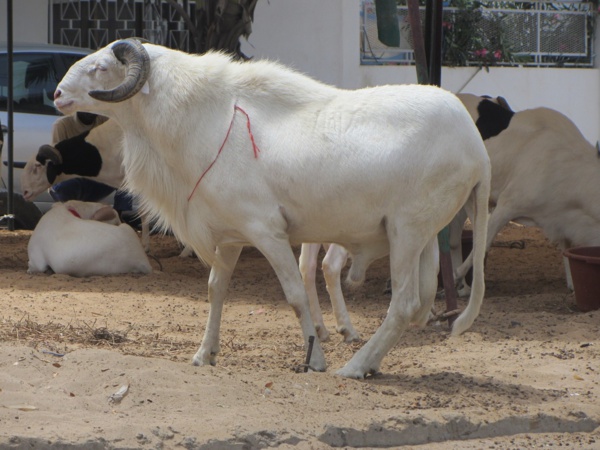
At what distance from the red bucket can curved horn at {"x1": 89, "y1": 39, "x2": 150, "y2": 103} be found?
12.8 ft

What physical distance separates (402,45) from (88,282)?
383 inches

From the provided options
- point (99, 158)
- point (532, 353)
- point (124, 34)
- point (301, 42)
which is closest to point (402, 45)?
point (301, 42)

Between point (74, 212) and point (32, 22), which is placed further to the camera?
point (32, 22)

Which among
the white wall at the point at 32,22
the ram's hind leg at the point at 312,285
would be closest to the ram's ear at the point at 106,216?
the ram's hind leg at the point at 312,285

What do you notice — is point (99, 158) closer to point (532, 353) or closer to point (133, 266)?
point (133, 266)

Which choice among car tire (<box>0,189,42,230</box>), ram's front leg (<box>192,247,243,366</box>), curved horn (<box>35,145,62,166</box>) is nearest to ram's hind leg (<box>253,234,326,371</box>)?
ram's front leg (<box>192,247,243,366</box>)

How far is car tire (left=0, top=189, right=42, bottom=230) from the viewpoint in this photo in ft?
40.6

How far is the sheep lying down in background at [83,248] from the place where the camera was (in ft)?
31.2

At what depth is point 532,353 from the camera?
668 centimetres

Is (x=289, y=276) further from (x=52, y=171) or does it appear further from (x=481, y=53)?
(x=481, y=53)

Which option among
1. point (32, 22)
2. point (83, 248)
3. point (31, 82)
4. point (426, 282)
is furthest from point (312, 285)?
point (32, 22)

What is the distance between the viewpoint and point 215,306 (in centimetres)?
627

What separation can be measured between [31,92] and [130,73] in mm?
6657

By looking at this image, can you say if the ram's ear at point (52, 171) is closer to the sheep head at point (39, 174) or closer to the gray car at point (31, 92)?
the sheep head at point (39, 174)
